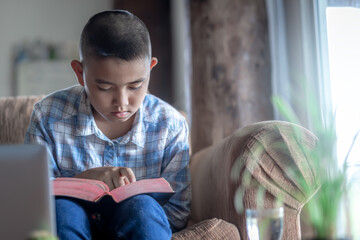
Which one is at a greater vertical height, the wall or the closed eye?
the wall

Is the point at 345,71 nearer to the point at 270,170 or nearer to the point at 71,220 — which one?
the point at 270,170

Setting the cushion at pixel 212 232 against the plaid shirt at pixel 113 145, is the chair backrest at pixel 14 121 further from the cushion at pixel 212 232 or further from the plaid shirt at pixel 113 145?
the cushion at pixel 212 232

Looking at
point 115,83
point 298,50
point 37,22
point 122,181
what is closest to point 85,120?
point 115,83

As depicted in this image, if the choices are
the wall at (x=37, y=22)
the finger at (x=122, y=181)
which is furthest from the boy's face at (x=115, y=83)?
the wall at (x=37, y=22)

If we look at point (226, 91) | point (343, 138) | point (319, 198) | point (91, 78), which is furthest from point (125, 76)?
point (226, 91)

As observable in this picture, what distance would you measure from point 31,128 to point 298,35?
55.7 inches

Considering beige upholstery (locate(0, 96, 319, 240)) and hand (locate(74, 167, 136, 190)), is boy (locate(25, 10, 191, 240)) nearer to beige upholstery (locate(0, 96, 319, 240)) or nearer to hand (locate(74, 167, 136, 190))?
hand (locate(74, 167, 136, 190))

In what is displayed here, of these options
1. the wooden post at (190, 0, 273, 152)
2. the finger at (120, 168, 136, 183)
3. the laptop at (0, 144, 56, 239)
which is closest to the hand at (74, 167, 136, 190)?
the finger at (120, 168, 136, 183)

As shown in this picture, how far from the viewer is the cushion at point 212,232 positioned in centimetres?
120

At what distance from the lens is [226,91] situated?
226 cm

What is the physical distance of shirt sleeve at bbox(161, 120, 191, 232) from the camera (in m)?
1.42

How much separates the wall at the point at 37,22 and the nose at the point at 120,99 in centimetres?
391

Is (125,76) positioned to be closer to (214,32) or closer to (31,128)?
(31,128)

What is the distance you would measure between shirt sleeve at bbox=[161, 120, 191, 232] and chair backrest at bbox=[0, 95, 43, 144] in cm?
65
